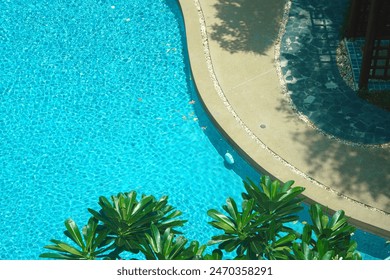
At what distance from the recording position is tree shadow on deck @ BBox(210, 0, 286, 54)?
1516cm

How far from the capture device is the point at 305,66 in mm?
14680

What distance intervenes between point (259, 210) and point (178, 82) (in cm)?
665

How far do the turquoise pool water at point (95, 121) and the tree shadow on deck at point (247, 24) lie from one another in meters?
0.95

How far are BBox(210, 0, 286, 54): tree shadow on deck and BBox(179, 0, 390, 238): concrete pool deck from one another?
0.02m

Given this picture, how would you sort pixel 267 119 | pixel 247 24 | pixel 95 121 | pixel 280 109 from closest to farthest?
1. pixel 267 119
2. pixel 280 109
3. pixel 95 121
4. pixel 247 24

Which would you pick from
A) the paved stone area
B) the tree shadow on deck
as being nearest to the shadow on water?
the tree shadow on deck

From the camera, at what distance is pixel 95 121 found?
14.3 metres

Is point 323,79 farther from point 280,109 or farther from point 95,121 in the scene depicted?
point 95,121

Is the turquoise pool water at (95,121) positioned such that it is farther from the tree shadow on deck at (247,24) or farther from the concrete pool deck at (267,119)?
the tree shadow on deck at (247,24)

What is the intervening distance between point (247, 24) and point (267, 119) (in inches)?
108

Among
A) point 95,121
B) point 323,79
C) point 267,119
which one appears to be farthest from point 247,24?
point 95,121

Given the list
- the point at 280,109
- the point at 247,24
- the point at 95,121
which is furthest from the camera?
the point at 247,24
